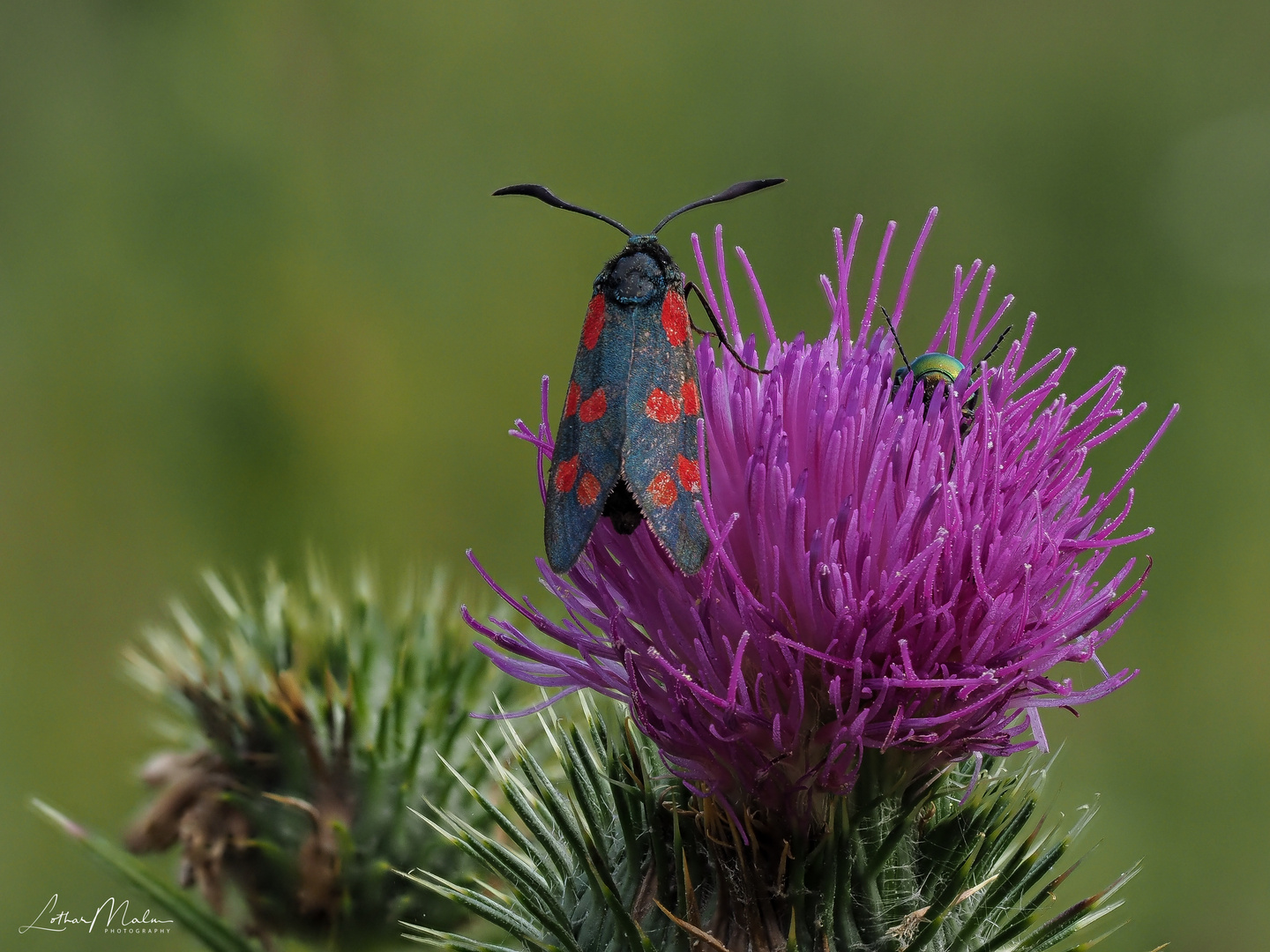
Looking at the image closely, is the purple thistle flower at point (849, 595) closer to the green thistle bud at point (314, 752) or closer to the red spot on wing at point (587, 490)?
the red spot on wing at point (587, 490)

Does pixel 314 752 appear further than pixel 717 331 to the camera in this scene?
Yes

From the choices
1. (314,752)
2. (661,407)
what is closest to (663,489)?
(661,407)

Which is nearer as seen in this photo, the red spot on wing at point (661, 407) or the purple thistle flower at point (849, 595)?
the purple thistle flower at point (849, 595)

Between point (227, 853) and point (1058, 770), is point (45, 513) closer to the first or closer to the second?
point (227, 853)

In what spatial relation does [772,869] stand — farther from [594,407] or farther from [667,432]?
[594,407]

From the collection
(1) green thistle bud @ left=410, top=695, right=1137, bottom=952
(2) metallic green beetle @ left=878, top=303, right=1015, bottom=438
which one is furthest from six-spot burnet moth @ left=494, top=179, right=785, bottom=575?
(1) green thistle bud @ left=410, top=695, right=1137, bottom=952

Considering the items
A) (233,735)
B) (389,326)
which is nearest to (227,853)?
(233,735)

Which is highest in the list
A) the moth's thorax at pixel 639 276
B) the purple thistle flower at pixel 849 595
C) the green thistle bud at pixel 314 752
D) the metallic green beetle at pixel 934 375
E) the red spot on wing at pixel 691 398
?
the moth's thorax at pixel 639 276

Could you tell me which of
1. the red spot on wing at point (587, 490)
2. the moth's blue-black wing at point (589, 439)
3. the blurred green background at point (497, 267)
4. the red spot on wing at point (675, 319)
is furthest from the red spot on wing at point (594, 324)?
the blurred green background at point (497, 267)
